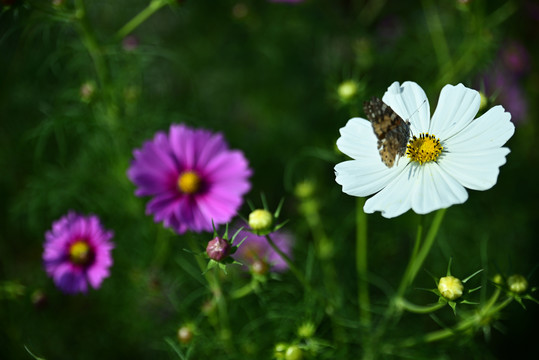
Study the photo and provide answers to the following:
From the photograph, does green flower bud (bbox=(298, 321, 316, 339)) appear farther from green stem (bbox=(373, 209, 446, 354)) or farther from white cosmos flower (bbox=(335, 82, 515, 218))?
white cosmos flower (bbox=(335, 82, 515, 218))

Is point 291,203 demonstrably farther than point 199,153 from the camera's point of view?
Yes

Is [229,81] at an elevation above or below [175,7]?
above

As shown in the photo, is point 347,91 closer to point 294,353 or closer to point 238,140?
point 294,353

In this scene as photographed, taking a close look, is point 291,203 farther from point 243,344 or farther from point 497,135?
point 497,135

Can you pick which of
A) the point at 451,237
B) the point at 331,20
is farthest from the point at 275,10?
the point at 451,237

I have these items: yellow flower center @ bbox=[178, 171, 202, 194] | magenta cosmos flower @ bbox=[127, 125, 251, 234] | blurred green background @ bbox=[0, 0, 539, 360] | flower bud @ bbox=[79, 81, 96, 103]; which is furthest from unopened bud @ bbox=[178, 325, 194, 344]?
flower bud @ bbox=[79, 81, 96, 103]

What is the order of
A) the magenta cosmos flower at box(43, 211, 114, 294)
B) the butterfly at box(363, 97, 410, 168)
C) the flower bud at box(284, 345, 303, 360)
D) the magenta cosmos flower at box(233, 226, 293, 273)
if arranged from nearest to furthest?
the butterfly at box(363, 97, 410, 168)
the flower bud at box(284, 345, 303, 360)
the magenta cosmos flower at box(43, 211, 114, 294)
the magenta cosmos flower at box(233, 226, 293, 273)
